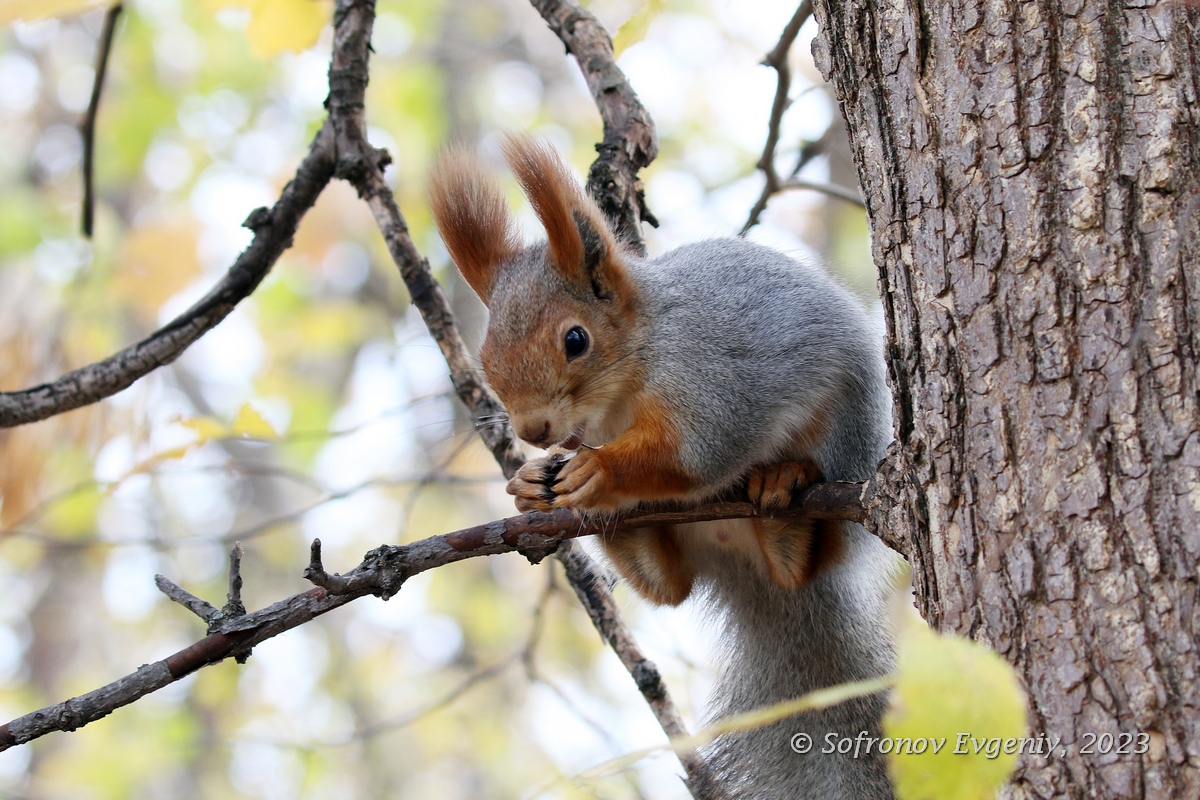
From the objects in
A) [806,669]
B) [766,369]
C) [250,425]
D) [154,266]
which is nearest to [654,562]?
[806,669]

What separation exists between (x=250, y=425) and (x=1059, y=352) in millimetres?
1684

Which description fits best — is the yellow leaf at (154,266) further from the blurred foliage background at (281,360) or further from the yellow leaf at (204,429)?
the yellow leaf at (204,429)

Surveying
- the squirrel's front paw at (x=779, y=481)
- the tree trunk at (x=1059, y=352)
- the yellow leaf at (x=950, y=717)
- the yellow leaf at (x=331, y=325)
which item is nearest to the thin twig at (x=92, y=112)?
the squirrel's front paw at (x=779, y=481)

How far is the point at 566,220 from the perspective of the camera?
179 centimetres

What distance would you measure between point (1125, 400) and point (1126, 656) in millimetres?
237

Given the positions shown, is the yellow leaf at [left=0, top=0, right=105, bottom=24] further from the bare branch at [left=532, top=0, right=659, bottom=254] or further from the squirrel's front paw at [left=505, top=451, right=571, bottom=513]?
the squirrel's front paw at [left=505, top=451, right=571, bottom=513]

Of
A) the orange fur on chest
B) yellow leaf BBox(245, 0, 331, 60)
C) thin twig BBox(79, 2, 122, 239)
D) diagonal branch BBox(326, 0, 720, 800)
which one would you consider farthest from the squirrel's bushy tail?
thin twig BBox(79, 2, 122, 239)

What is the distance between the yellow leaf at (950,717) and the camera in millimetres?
609

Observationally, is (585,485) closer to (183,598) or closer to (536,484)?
(536,484)

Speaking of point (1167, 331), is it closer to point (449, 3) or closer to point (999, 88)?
point (999, 88)

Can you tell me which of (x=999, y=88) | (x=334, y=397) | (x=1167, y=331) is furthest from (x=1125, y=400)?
(x=334, y=397)

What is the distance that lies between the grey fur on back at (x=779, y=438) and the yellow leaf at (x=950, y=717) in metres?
1.01

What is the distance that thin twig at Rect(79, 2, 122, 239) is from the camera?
2229 mm

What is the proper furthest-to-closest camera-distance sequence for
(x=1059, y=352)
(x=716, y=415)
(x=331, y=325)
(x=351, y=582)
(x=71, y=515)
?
(x=331, y=325) → (x=71, y=515) → (x=716, y=415) → (x=351, y=582) → (x=1059, y=352)
